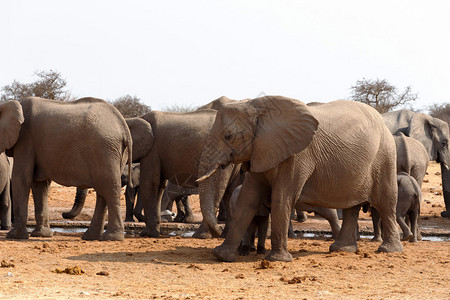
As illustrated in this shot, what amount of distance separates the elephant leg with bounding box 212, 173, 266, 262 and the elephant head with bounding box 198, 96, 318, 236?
1.30 ft

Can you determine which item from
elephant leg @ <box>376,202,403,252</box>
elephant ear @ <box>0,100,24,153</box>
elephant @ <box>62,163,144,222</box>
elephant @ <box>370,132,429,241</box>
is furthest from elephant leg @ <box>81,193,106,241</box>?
elephant @ <box>370,132,429,241</box>

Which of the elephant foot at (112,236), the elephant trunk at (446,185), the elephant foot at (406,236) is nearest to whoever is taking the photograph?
the elephant foot at (112,236)

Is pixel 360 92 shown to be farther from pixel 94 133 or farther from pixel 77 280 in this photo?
pixel 77 280

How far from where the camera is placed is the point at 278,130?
Answer: 8.52m

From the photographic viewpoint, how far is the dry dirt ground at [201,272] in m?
6.64

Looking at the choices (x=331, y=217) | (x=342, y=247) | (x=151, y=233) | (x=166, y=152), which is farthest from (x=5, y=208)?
(x=342, y=247)

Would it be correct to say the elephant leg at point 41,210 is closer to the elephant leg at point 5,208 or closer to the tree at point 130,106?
the elephant leg at point 5,208

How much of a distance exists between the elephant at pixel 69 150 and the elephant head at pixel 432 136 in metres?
8.59

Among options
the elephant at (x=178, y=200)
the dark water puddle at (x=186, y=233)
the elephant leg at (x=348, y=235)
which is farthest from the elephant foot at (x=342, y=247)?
the elephant at (x=178, y=200)

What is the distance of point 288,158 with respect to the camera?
8.62m

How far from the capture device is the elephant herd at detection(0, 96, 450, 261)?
337 inches

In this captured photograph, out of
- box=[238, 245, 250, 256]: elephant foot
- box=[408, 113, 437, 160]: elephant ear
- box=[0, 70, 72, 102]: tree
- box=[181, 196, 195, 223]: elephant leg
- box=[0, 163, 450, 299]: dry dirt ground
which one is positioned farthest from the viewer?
box=[0, 70, 72, 102]: tree

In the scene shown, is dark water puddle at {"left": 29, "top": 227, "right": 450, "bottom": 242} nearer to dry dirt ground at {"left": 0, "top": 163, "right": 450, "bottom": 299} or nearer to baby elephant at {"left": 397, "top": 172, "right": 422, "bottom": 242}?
baby elephant at {"left": 397, "top": 172, "right": 422, "bottom": 242}

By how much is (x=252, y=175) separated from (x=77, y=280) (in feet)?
8.65
